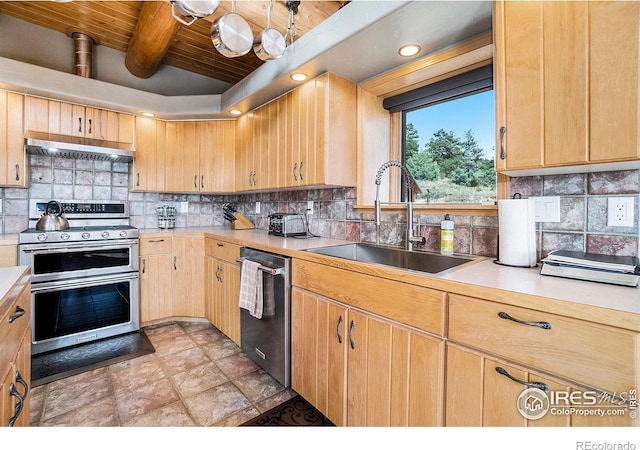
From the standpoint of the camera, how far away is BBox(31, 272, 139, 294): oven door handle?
2.22 metres

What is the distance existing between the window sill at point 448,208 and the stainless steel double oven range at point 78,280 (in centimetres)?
228

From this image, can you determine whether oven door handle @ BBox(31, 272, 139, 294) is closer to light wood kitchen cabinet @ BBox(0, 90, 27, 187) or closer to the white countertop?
light wood kitchen cabinet @ BBox(0, 90, 27, 187)

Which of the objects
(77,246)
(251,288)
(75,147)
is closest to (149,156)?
(75,147)

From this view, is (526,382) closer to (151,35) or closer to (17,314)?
(17,314)

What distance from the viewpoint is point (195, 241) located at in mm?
2846

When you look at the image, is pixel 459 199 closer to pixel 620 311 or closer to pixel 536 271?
pixel 536 271

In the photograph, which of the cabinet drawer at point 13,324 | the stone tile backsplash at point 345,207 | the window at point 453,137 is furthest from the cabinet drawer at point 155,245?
the window at point 453,137

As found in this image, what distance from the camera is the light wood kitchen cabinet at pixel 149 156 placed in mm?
2957

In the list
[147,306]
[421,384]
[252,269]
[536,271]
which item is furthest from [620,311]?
[147,306]

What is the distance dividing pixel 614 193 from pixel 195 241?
299cm

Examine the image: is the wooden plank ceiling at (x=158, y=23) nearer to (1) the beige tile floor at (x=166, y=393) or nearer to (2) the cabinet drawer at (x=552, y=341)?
(2) the cabinet drawer at (x=552, y=341)

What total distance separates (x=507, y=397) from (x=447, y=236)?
33.2 inches

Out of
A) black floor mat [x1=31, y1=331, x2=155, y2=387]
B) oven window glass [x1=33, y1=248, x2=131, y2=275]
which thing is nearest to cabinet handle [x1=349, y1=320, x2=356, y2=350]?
black floor mat [x1=31, y1=331, x2=155, y2=387]

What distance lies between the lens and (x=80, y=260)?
239cm
